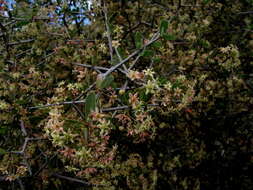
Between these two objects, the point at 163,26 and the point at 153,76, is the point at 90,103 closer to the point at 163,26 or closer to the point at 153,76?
the point at 163,26

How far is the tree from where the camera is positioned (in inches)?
117

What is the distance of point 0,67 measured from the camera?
3002mm

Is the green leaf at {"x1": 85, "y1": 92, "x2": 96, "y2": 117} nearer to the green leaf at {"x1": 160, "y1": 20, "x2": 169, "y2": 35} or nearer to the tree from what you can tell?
the green leaf at {"x1": 160, "y1": 20, "x2": 169, "y2": 35}

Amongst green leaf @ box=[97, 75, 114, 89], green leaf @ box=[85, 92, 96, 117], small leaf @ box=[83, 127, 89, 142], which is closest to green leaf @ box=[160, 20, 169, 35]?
green leaf @ box=[97, 75, 114, 89]

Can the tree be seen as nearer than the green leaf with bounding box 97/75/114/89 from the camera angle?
No

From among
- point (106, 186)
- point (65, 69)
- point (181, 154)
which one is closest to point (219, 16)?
point (181, 154)

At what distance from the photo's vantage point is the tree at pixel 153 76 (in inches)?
117

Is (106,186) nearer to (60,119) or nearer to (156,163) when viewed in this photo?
(156,163)

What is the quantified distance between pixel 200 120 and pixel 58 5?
2603 millimetres

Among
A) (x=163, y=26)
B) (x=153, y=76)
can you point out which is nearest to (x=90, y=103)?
(x=163, y=26)

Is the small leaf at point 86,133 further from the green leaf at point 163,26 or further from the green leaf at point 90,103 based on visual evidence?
the green leaf at point 163,26

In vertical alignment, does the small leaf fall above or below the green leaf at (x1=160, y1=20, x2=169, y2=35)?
below

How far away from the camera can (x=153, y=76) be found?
8.74 ft

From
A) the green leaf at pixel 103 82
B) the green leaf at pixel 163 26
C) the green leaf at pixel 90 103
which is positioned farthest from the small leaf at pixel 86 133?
the green leaf at pixel 163 26
